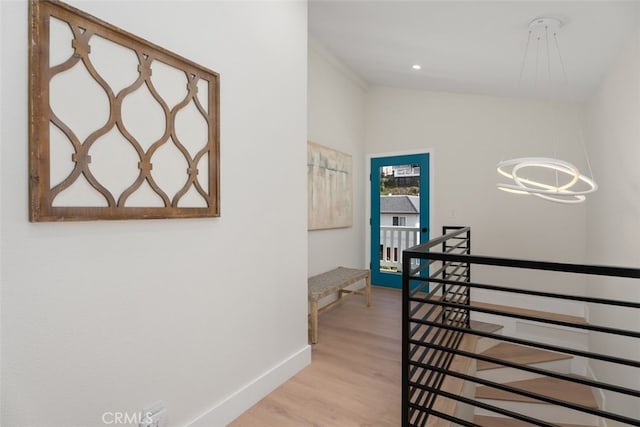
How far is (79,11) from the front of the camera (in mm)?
1207

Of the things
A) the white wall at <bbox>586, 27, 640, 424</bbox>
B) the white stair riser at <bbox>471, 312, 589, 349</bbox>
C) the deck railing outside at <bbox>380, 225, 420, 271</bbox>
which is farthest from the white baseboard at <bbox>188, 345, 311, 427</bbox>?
the deck railing outside at <bbox>380, 225, 420, 271</bbox>

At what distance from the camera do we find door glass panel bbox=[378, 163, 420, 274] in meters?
4.86

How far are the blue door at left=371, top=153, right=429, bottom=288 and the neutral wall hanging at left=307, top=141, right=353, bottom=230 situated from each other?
61 cm

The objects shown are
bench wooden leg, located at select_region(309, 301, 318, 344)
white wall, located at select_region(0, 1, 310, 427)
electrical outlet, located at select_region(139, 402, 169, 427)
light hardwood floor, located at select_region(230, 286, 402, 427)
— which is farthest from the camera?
bench wooden leg, located at select_region(309, 301, 318, 344)

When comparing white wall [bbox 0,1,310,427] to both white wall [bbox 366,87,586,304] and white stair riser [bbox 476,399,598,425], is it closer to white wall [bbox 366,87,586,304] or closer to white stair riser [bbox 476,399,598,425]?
white stair riser [bbox 476,399,598,425]

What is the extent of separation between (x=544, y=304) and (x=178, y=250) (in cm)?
431

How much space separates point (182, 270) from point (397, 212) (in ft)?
12.9

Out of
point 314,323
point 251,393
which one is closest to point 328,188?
point 314,323

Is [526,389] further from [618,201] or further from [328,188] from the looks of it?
[328,188]

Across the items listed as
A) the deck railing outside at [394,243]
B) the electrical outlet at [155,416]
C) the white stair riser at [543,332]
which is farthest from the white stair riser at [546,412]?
the electrical outlet at [155,416]

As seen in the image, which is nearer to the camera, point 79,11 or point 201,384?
point 79,11

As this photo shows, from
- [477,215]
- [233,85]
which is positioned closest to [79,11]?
[233,85]

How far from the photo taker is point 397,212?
5023 mm

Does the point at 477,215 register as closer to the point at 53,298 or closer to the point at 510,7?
the point at 510,7
